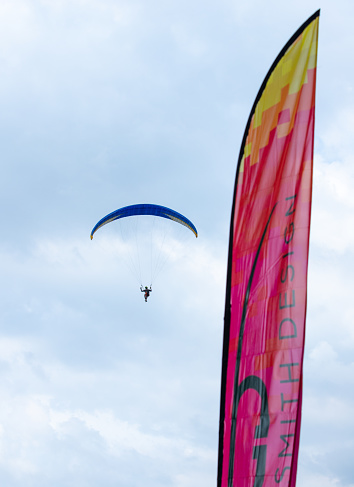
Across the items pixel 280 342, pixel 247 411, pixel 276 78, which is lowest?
pixel 247 411

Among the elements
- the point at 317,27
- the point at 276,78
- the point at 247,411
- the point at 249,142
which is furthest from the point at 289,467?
the point at 317,27

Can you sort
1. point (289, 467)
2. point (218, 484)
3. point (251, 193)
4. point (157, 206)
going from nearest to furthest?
1. point (289, 467)
2. point (218, 484)
3. point (251, 193)
4. point (157, 206)

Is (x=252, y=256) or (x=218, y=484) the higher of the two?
(x=252, y=256)

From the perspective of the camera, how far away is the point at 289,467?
14102 millimetres

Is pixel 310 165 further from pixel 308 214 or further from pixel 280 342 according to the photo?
pixel 280 342

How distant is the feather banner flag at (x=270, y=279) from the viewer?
14.4 metres

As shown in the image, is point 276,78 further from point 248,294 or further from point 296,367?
point 296,367

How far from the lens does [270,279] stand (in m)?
15.4

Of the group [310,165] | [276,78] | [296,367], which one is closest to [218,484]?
[296,367]

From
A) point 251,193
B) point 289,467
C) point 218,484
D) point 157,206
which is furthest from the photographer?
point 157,206

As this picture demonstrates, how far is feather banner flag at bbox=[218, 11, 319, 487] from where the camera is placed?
568 inches

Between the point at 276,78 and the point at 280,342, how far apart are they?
604 centimetres

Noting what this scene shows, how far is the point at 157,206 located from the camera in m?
→ 59.1

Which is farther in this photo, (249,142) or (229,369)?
(249,142)
